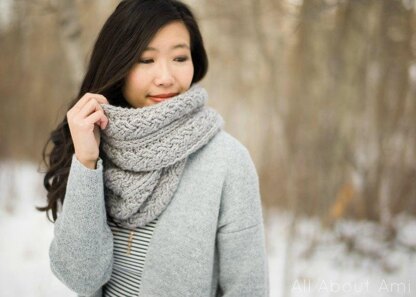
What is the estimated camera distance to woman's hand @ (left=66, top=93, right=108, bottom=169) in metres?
1.18

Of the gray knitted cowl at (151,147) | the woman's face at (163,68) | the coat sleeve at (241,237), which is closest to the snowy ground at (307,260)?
the coat sleeve at (241,237)

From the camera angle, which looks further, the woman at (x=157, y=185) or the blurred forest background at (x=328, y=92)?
the blurred forest background at (x=328, y=92)

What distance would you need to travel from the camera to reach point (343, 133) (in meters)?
4.62

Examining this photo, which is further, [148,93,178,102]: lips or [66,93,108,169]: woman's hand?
[148,93,178,102]: lips

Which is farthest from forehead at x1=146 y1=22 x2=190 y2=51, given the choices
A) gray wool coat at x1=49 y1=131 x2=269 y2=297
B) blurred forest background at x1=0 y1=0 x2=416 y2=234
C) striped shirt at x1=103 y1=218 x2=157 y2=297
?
blurred forest background at x1=0 y1=0 x2=416 y2=234

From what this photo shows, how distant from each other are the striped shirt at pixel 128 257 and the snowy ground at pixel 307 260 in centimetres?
223

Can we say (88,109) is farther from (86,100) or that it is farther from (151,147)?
(151,147)

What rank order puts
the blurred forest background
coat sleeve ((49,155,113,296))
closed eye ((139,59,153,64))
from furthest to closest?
the blurred forest background, closed eye ((139,59,153,64)), coat sleeve ((49,155,113,296))

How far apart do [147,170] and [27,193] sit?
6216 millimetres

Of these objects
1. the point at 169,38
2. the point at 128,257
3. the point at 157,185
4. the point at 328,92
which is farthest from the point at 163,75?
the point at 328,92

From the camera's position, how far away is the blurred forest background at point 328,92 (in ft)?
12.7

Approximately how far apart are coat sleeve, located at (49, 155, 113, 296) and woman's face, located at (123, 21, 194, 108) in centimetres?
31

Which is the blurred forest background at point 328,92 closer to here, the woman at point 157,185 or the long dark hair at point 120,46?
Result: the long dark hair at point 120,46

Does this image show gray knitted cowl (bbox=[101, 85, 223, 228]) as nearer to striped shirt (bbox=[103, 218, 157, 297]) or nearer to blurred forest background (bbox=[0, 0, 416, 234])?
striped shirt (bbox=[103, 218, 157, 297])
